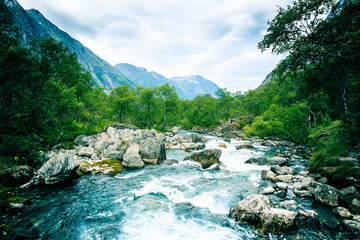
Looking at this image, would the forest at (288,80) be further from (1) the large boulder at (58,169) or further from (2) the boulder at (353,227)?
(2) the boulder at (353,227)

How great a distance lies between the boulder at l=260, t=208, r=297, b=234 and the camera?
6.78 meters

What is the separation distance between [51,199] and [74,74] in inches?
1256

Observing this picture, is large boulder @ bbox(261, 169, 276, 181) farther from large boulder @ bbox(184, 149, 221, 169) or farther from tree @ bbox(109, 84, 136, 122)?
tree @ bbox(109, 84, 136, 122)

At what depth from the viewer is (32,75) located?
54.3 ft

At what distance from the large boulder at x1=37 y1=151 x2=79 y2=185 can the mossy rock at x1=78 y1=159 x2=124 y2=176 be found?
5.64ft

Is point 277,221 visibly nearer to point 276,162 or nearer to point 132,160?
point 276,162

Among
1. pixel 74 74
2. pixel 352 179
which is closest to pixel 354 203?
pixel 352 179

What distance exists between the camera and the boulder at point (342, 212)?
7585 millimetres

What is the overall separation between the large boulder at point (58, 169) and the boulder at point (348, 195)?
19.1 meters

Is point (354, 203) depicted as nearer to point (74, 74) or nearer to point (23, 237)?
point (23, 237)

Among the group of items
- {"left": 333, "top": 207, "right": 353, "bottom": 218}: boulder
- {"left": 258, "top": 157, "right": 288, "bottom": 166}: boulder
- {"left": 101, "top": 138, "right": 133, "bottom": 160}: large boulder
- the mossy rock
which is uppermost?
{"left": 101, "top": 138, "right": 133, "bottom": 160}: large boulder

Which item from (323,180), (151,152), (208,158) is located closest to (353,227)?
(323,180)

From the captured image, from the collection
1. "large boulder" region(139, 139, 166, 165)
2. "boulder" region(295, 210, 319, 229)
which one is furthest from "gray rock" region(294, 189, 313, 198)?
"large boulder" region(139, 139, 166, 165)

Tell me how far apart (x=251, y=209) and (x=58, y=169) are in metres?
14.1
